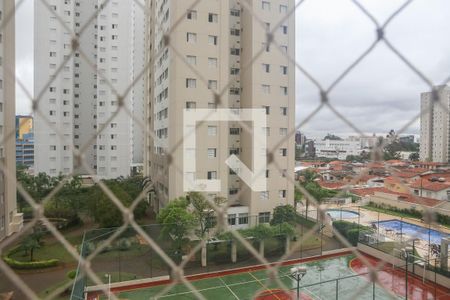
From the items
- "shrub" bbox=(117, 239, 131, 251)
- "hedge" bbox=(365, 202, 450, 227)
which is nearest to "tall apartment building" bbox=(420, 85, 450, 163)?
"shrub" bbox=(117, 239, 131, 251)

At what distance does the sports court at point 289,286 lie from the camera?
367 centimetres

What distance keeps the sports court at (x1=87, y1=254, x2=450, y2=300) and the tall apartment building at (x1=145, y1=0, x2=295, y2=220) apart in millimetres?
1371

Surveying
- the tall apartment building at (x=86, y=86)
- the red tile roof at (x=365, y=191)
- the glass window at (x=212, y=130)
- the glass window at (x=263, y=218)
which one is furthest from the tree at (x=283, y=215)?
the tall apartment building at (x=86, y=86)

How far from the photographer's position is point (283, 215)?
5242 millimetres

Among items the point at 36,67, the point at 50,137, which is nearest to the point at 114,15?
the point at 36,67

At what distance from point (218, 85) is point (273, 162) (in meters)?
5.03

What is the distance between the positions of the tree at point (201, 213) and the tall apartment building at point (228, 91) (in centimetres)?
67

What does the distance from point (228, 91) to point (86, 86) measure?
7.49 metres

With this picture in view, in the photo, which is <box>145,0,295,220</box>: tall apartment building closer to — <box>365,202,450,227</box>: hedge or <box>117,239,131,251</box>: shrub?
<box>117,239,131,251</box>: shrub

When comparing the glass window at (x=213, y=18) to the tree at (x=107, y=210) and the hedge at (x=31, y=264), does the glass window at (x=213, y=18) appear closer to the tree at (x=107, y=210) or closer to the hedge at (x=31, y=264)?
the tree at (x=107, y=210)

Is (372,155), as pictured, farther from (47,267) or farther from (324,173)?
(324,173)

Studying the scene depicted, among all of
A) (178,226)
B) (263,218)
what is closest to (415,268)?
(263,218)

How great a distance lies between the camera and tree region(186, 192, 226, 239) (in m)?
4.19

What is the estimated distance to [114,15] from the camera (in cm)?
1063
